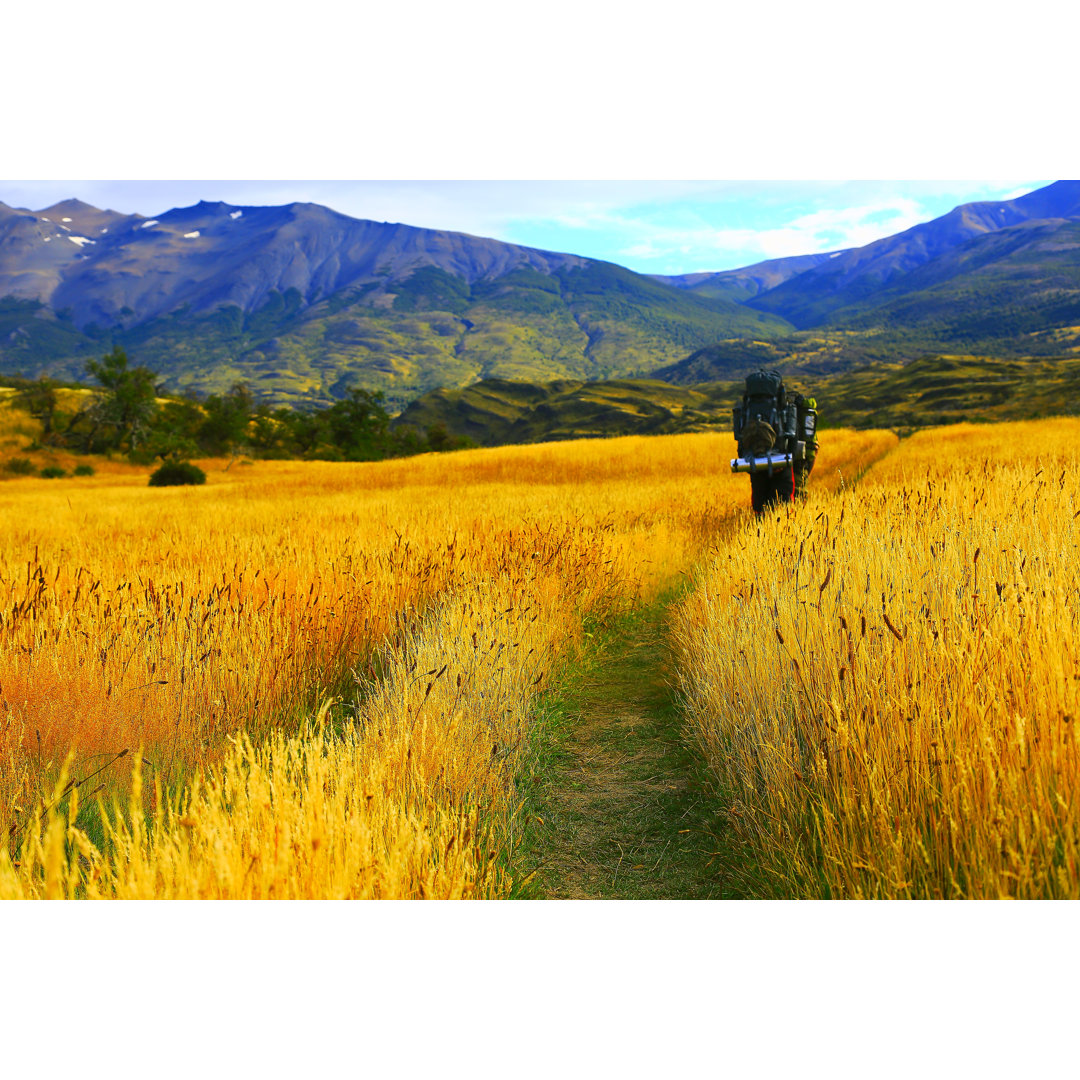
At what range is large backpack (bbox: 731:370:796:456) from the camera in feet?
28.6

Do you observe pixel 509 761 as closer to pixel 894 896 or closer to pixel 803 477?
pixel 894 896

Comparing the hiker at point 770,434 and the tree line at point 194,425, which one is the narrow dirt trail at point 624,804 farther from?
the tree line at point 194,425

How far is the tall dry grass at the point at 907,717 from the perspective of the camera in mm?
2010

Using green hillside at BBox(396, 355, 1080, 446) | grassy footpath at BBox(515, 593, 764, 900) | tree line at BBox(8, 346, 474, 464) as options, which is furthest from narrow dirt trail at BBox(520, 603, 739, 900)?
tree line at BBox(8, 346, 474, 464)

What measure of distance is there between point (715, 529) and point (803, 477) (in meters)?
1.78

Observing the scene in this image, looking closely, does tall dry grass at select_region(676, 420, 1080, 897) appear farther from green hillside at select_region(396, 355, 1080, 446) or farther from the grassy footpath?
green hillside at select_region(396, 355, 1080, 446)

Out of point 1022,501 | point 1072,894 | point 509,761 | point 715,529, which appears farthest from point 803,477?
point 1072,894

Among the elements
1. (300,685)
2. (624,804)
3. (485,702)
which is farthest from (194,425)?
(624,804)

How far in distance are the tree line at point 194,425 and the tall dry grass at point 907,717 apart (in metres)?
38.9

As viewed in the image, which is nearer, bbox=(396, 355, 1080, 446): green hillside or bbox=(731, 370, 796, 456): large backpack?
bbox=(731, 370, 796, 456): large backpack

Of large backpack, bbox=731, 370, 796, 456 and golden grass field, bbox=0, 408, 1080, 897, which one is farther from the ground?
large backpack, bbox=731, 370, 796, 456

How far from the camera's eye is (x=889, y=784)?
2.32 metres

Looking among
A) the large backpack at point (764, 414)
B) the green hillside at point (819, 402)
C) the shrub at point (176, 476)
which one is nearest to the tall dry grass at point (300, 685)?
the large backpack at point (764, 414)

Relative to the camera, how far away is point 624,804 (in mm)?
3430
